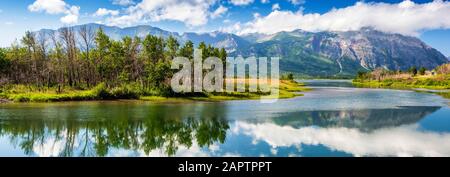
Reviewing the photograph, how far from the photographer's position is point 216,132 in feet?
164

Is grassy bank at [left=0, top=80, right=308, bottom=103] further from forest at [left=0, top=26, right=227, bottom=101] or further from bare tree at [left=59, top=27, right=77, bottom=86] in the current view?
bare tree at [left=59, top=27, right=77, bottom=86]

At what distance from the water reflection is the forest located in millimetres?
36816

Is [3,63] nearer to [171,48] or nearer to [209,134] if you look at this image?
[171,48]

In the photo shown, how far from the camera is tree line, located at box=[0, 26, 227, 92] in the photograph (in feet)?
361

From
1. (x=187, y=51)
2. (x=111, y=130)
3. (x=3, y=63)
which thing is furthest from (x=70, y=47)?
(x=111, y=130)

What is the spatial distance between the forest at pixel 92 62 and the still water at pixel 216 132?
3424 cm

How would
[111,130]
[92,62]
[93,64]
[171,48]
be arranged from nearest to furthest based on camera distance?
[111,130] → [171,48] → [93,64] → [92,62]

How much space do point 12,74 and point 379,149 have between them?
10369cm

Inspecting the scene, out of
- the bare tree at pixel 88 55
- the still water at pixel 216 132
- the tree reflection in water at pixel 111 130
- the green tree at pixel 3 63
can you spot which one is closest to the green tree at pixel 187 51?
the bare tree at pixel 88 55

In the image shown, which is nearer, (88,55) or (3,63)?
(3,63)

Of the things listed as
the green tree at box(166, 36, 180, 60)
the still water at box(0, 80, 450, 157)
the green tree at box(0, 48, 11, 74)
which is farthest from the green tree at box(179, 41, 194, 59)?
the green tree at box(0, 48, 11, 74)

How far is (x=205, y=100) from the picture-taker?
317 ft

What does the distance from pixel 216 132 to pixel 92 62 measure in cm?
7634

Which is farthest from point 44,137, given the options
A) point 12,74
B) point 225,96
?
point 12,74
